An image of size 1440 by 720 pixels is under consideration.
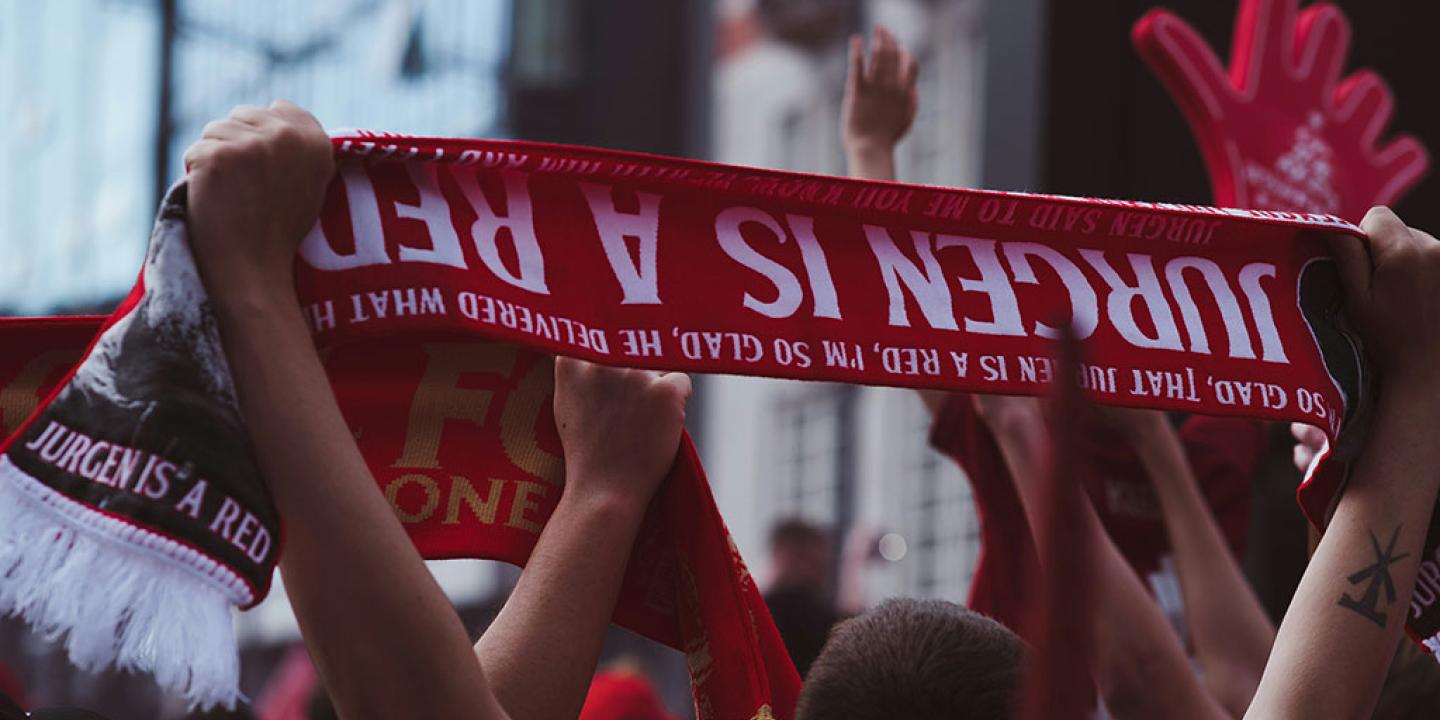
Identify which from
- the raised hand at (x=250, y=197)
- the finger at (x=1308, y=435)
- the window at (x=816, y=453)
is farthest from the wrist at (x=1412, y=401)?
the window at (x=816, y=453)

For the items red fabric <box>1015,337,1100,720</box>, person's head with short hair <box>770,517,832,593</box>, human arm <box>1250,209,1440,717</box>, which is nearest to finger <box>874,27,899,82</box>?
human arm <box>1250,209,1440,717</box>

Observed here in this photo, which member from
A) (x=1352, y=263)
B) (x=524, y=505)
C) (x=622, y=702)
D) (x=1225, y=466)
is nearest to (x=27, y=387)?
(x=524, y=505)

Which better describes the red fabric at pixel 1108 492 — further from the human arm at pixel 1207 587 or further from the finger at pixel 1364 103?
the finger at pixel 1364 103

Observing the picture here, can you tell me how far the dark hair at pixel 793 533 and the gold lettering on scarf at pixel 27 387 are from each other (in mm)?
4371

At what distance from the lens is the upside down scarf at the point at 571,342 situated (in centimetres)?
135

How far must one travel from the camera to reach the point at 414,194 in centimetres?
161

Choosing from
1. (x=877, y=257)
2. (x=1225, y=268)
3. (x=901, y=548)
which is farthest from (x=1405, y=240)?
(x=901, y=548)

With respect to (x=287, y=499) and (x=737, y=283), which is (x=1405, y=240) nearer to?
(x=737, y=283)

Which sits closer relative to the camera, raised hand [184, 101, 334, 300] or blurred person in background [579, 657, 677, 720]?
raised hand [184, 101, 334, 300]

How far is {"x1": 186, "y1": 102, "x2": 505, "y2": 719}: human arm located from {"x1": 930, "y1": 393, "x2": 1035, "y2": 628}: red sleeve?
1.15 metres

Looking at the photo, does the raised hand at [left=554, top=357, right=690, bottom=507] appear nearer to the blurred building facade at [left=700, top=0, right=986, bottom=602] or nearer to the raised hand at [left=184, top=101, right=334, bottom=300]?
the raised hand at [left=184, top=101, right=334, bottom=300]

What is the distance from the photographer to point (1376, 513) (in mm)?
1701

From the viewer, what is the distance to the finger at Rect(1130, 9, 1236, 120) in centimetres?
327

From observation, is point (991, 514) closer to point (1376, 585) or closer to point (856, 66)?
point (856, 66)
